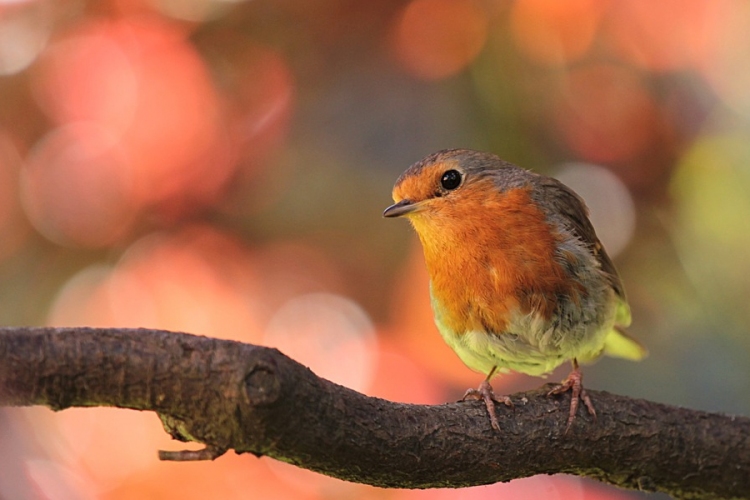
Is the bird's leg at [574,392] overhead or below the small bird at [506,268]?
below

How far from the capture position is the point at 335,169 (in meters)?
2.94

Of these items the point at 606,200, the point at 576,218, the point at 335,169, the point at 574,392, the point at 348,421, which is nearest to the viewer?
the point at 348,421

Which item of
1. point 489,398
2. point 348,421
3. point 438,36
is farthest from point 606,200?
point 348,421

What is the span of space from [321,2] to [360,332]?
1268 millimetres

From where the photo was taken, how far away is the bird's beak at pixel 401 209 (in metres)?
2.33

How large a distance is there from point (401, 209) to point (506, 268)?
35 cm

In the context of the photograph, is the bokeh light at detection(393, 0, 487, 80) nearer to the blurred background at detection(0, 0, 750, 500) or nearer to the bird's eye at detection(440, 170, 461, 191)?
the blurred background at detection(0, 0, 750, 500)

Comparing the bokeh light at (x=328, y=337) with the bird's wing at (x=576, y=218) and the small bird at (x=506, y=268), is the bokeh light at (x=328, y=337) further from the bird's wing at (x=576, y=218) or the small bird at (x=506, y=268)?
the bird's wing at (x=576, y=218)

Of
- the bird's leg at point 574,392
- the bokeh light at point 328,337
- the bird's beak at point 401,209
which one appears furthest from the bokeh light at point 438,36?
the bird's leg at point 574,392

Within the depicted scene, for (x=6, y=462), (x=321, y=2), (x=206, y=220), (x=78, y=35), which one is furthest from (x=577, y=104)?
(x=6, y=462)

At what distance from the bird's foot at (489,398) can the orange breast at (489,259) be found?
0.24 metres

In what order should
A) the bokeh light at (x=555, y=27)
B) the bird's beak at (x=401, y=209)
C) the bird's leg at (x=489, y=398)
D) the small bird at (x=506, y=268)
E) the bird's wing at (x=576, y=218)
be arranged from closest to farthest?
the bird's leg at (x=489, y=398) < the small bird at (x=506, y=268) < the bird's beak at (x=401, y=209) < the bird's wing at (x=576, y=218) < the bokeh light at (x=555, y=27)

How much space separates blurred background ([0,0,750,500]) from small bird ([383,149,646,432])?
51 cm

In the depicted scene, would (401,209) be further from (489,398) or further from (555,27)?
(555,27)
